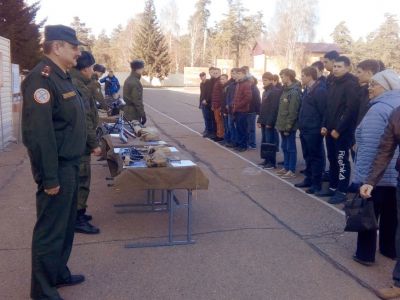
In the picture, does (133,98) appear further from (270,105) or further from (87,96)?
(87,96)

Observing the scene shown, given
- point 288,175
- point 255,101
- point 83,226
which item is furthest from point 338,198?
point 255,101

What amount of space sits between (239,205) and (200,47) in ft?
267

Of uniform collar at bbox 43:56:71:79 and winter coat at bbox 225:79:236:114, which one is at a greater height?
uniform collar at bbox 43:56:71:79

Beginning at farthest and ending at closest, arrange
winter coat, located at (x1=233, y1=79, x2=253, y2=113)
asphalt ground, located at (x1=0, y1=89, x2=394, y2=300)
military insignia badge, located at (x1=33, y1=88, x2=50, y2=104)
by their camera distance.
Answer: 1. winter coat, located at (x1=233, y1=79, x2=253, y2=113)
2. asphalt ground, located at (x1=0, y1=89, x2=394, y2=300)
3. military insignia badge, located at (x1=33, y1=88, x2=50, y2=104)

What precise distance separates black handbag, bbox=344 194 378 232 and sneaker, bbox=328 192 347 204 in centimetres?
243

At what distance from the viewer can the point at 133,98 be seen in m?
9.17

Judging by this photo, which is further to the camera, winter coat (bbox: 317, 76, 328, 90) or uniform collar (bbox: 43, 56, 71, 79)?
winter coat (bbox: 317, 76, 328, 90)

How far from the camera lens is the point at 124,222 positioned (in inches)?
247

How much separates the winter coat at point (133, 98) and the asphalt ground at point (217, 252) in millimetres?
1914

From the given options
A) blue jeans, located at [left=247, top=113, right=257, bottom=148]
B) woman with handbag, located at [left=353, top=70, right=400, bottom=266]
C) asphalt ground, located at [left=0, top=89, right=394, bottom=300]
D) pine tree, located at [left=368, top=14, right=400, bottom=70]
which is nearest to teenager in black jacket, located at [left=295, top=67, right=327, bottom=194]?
asphalt ground, located at [left=0, top=89, right=394, bottom=300]

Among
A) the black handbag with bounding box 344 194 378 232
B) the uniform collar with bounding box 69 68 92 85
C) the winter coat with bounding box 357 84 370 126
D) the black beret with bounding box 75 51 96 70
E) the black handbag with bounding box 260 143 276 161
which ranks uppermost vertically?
the black beret with bounding box 75 51 96 70

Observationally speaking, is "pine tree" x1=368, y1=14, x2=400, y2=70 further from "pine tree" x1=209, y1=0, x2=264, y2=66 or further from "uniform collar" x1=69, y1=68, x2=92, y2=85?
"uniform collar" x1=69, y1=68, x2=92, y2=85

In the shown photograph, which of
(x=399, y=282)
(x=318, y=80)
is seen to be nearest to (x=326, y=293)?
(x=399, y=282)

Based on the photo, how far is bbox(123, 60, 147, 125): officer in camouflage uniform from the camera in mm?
8984
